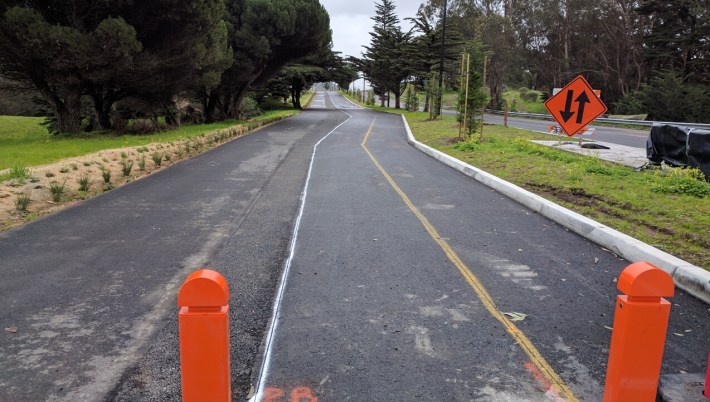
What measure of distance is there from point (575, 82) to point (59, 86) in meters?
17.7

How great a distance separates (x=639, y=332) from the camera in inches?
105

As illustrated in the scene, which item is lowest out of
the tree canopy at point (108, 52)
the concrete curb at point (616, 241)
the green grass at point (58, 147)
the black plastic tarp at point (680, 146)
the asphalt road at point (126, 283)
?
the asphalt road at point (126, 283)

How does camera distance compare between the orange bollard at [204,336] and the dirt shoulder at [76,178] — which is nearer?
the orange bollard at [204,336]

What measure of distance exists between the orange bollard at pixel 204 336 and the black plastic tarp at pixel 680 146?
37.0ft

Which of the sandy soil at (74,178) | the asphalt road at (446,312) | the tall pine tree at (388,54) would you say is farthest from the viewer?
the tall pine tree at (388,54)

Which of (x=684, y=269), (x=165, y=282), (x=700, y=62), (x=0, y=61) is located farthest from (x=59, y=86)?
(x=700, y=62)

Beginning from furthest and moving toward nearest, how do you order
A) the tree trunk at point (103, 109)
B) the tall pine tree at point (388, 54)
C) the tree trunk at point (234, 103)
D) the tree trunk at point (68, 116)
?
1. the tall pine tree at point (388, 54)
2. the tree trunk at point (234, 103)
3. the tree trunk at point (103, 109)
4. the tree trunk at point (68, 116)

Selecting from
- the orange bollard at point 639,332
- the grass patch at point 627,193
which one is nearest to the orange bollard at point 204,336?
the orange bollard at point 639,332

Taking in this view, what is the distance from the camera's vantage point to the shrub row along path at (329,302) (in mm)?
3369

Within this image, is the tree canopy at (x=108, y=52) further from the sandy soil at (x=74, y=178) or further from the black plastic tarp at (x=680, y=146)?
the black plastic tarp at (x=680, y=146)

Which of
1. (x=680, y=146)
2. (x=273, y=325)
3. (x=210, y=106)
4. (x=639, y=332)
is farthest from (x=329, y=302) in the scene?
(x=210, y=106)

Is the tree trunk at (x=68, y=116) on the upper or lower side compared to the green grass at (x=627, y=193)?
upper

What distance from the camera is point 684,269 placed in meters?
5.10

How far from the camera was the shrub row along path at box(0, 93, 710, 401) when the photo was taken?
11.1 ft
